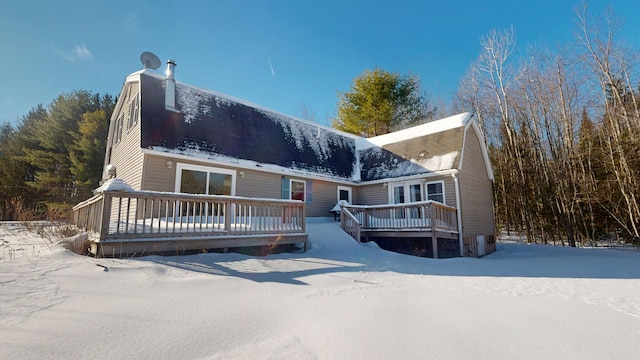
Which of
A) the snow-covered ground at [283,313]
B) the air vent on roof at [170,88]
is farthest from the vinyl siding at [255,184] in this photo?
the snow-covered ground at [283,313]

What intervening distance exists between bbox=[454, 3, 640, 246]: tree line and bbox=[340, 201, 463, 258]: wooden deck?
23.7 feet

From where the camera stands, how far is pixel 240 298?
3.73 metres

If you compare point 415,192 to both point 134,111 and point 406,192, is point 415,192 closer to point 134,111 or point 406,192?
point 406,192

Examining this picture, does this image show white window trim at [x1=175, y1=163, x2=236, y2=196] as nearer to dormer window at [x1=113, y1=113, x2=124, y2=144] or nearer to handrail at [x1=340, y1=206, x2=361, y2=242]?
handrail at [x1=340, y1=206, x2=361, y2=242]

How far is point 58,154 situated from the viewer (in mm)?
23328

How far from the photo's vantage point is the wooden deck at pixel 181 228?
537cm

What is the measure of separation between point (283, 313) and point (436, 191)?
36.5ft

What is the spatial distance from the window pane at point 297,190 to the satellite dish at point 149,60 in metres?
7.54

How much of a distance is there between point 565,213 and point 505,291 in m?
13.3

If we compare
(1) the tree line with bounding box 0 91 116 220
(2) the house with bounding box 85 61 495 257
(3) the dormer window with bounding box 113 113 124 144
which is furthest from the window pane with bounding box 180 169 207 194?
(1) the tree line with bounding box 0 91 116 220

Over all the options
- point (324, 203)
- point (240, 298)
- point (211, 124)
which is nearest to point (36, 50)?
point (211, 124)

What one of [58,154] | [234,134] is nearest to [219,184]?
[234,134]

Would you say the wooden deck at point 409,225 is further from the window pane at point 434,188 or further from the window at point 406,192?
the window at point 406,192

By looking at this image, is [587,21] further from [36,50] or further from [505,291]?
[36,50]
